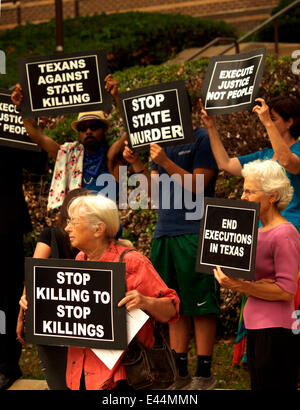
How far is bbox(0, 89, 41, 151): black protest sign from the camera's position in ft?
19.4

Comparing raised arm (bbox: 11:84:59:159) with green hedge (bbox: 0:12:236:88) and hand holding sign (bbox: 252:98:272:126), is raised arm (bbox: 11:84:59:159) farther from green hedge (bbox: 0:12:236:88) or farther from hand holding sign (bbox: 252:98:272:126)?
green hedge (bbox: 0:12:236:88)

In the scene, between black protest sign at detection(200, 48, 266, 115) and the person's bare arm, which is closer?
the person's bare arm

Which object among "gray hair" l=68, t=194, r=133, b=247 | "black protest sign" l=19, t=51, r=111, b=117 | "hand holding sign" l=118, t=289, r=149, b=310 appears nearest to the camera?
"hand holding sign" l=118, t=289, r=149, b=310

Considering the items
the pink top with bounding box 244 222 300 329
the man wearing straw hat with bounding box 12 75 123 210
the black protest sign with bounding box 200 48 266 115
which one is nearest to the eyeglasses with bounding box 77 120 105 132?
the man wearing straw hat with bounding box 12 75 123 210

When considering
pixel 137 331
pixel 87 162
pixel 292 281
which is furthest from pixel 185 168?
pixel 137 331

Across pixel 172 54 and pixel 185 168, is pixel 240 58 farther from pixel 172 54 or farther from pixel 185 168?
pixel 172 54

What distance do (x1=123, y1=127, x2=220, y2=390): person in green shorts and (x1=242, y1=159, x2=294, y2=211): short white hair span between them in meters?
1.22

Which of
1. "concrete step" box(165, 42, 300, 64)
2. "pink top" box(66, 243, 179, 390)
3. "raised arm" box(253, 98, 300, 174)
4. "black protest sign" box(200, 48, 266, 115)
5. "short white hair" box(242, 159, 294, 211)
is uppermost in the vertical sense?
"concrete step" box(165, 42, 300, 64)

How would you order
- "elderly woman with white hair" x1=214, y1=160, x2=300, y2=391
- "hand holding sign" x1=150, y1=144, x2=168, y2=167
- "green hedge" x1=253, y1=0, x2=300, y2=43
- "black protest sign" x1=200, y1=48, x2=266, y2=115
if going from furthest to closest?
"green hedge" x1=253, y1=0, x2=300, y2=43 < "hand holding sign" x1=150, y1=144, x2=168, y2=167 < "black protest sign" x1=200, y1=48, x2=266, y2=115 < "elderly woman with white hair" x1=214, y1=160, x2=300, y2=391

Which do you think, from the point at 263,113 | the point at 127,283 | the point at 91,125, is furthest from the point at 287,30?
the point at 127,283

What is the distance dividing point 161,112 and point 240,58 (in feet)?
2.06

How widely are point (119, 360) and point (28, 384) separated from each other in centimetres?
252

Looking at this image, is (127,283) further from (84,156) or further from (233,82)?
(84,156)

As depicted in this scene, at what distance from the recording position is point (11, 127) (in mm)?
5949
